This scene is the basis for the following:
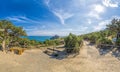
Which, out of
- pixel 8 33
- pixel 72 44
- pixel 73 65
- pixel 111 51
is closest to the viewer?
pixel 73 65

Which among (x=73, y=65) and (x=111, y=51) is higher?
(x=111, y=51)

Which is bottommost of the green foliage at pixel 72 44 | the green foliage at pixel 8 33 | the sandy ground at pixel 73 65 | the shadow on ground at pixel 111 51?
the sandy ground at pixel 73 65

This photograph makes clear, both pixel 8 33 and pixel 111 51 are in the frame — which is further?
pixel 8 33

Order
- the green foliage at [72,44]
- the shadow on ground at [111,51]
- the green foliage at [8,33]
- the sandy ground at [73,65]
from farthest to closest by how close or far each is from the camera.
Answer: the green foliage at [72,44]
the green foliage at [8,33]
the shadow on ground at [111,51]
the sandy ground at [73,65]

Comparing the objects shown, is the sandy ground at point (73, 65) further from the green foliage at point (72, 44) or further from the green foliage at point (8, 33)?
the green foliage at point (8, 33)

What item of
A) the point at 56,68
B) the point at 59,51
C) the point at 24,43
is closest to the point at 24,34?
the point at 24,43

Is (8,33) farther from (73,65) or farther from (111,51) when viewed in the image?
(111,51)

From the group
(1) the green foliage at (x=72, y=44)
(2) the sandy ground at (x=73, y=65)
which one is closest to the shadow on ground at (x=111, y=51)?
(2) the sandy ground at (x=73, y=65)

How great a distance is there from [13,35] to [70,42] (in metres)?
10.6

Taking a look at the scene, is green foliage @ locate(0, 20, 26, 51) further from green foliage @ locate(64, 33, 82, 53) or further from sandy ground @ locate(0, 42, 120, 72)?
green foliage @ locate(64, 33, 82, 53)

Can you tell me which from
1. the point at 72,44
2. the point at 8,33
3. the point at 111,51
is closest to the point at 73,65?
the point at 72,44

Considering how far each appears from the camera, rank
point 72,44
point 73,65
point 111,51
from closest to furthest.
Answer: point 73,65
point 111,51
point 72,44

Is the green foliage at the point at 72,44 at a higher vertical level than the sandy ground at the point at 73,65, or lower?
higher

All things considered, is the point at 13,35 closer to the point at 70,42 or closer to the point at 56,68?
the point at 70,42
